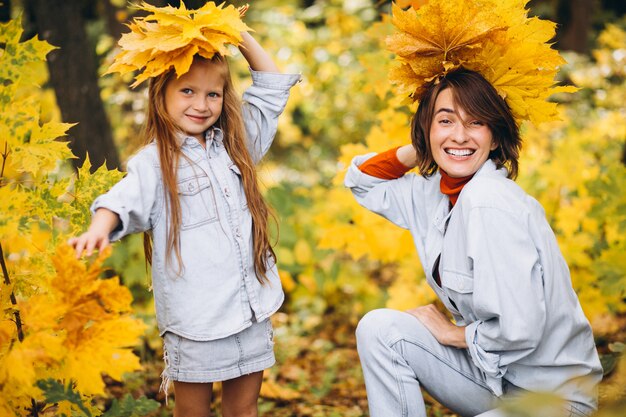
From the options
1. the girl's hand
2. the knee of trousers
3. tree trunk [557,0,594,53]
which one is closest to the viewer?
the girl's hand

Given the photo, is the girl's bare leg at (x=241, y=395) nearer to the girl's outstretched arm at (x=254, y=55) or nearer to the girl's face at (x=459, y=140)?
the girl's face at (x=459, y=140)

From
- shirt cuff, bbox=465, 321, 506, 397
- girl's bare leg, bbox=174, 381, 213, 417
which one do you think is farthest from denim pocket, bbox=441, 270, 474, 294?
girl's bare leg, bbox=174, 381, 213, 417

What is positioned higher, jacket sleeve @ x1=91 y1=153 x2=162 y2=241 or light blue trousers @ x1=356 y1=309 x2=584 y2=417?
jacket sleeve @ x1=91 y1=153 x2=162 y2=241

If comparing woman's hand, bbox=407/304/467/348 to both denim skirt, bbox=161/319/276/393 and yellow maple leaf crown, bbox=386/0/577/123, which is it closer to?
denim skirt, bbox=161/319/276/393

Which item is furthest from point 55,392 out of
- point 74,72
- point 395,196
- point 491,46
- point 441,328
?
point 74,72

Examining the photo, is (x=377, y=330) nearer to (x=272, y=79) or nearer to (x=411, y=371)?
(x=411, y=371)

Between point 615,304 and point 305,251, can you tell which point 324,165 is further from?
point 615,304

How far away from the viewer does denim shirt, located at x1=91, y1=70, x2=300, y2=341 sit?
203 centimetres

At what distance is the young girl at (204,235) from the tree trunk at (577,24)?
26.9 ft

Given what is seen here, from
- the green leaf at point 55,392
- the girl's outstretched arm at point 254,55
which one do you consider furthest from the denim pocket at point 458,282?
the green leaf at point 55,392

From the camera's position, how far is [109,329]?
72.6 inches

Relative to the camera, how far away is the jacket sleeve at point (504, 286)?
1.87m

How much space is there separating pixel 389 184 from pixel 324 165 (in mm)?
4643

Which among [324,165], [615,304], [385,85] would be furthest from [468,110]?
[324,165]
